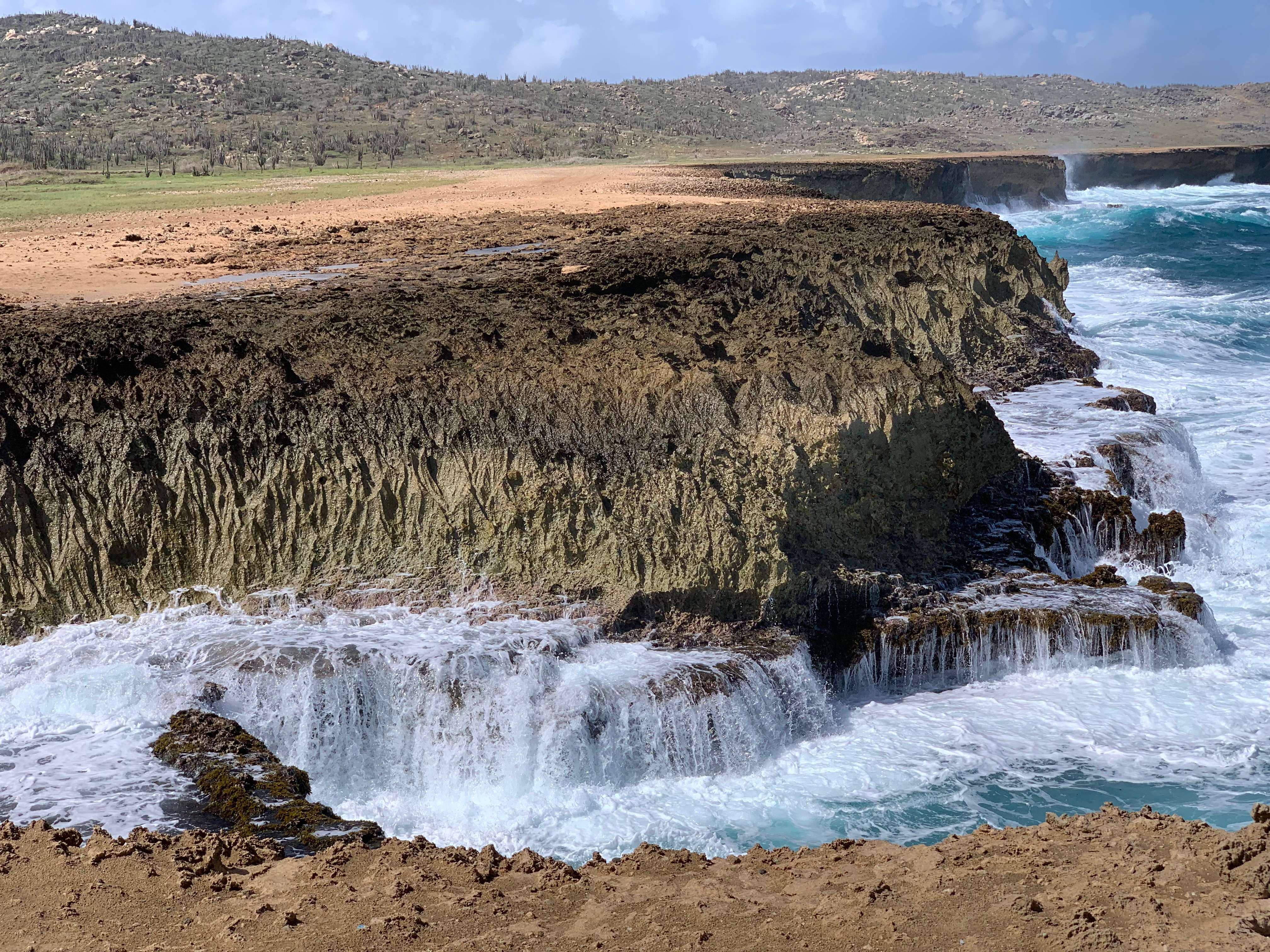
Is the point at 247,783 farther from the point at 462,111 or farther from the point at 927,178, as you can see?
the point at 462,111

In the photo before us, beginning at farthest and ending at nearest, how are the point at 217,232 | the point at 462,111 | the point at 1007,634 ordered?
1. the point at 462,111
2. the point at 217,232
3. the point at 1007,634

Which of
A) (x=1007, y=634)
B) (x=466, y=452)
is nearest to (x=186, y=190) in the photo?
(x=466, y=452)

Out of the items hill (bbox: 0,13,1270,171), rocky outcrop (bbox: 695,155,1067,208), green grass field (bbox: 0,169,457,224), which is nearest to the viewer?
green grass field (bbox: 0,169,457,224)

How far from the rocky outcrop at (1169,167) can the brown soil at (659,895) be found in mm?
48881

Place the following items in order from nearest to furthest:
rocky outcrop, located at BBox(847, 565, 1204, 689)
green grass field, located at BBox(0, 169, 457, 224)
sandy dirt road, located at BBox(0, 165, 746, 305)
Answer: rocky outcrop, located at BBox(847, 565, 1204, 689)
sandy dirt road, located at BBox(0, 165, 746, 305)
green grass field, located at BBox(0, 169, 457, 224)

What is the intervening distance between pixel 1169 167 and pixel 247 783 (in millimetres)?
50904

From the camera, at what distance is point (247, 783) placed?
6953 millimetres

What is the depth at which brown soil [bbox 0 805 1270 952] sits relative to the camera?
185 inches

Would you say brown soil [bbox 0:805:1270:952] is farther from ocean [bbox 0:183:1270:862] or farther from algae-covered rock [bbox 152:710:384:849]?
ocean [bbox 0:183:1270:862]

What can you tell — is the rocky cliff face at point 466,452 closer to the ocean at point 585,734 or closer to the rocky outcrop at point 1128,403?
the ocean at point 585,734

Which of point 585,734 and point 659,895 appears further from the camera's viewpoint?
point 585,734

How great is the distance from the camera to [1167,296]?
1027 inches

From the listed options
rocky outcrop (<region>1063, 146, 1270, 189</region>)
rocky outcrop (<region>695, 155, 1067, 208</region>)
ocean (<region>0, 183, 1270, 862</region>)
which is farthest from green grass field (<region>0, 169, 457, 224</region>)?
rocky outcrop (<region>1063, 146, 1270, 189</region>)

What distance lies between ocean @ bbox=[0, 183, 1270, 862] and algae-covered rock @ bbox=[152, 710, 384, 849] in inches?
5.8
